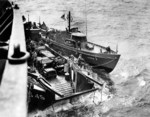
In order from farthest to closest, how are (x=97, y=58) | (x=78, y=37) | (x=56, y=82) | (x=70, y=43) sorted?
1. (x=70, y=43)
2. (x=78, y=37)
3. (x=97, y=58)
4. (x=56, y=82)

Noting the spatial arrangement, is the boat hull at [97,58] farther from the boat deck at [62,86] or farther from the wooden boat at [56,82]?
the boat deck at [62,86]

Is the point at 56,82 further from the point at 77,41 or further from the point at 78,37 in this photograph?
the point at 78,37

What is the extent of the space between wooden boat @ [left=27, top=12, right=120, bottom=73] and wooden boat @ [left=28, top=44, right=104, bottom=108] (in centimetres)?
606

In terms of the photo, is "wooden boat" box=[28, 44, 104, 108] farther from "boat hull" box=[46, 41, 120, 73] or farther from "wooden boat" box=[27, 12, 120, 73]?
"wooden boat" box=[27, 12, 120, 73]

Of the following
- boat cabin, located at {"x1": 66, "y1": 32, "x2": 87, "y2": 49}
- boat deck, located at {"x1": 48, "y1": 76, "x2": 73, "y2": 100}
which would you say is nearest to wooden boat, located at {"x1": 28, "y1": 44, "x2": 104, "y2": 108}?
boat deck, located at {"x1": 48, "y1": 76, "x2": 73, "y2": 100}

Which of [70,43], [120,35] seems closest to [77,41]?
[70,43]

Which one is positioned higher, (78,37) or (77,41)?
(78,37)

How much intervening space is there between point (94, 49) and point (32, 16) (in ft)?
147

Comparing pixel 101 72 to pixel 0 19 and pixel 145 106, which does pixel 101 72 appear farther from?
pixel 0 19

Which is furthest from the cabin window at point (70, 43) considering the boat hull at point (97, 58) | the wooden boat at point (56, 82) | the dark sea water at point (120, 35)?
the dark sea water at point (120, 35)

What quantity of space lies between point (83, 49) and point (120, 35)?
27373 millimetres

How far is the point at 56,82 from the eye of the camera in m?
28.4

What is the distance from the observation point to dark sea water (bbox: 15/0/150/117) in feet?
98.6

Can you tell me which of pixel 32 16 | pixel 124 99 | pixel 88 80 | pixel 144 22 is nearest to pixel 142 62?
pixel 124 99
